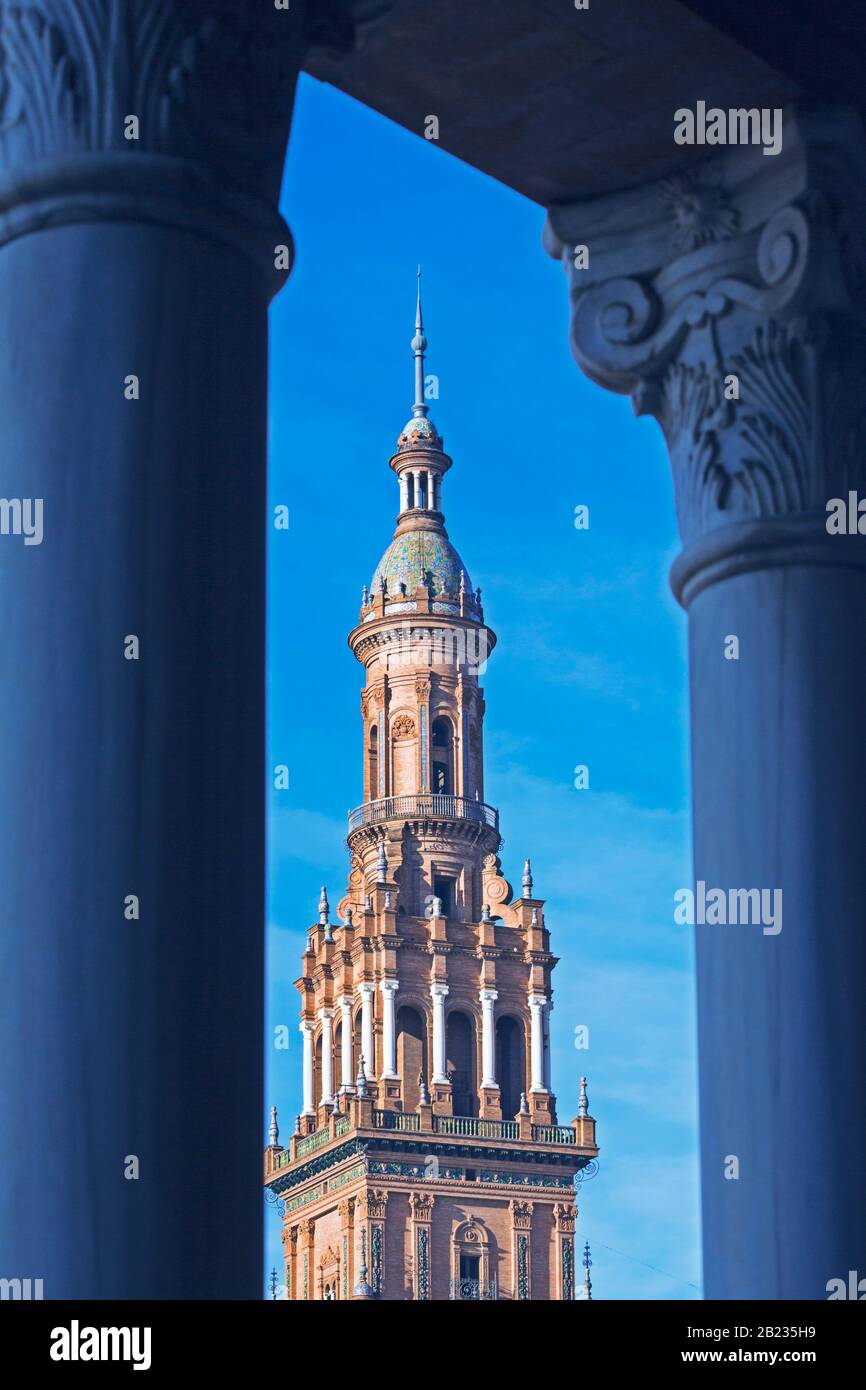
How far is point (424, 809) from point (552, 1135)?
14.7 metres

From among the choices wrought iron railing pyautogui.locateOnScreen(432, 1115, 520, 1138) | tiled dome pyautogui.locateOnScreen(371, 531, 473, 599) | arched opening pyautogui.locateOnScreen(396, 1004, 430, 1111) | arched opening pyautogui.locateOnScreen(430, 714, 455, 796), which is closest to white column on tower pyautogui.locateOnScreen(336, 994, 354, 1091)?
arched opening pyautogui.locateOnScreen(396, 1004, 430, 1111)

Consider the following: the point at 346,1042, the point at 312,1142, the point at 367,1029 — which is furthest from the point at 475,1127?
the point at 312,1142

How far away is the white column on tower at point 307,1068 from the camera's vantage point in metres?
112

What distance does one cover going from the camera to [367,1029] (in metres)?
108

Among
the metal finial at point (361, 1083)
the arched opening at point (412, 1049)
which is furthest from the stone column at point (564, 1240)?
the metal finial at point (361, 1083)

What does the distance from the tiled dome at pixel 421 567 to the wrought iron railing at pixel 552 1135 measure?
23.7 meters

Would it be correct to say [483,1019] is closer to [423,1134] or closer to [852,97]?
[423,1134]

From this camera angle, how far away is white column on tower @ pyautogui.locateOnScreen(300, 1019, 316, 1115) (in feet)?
366

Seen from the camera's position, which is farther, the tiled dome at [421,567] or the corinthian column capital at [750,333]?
the tiled dome at [421,567]

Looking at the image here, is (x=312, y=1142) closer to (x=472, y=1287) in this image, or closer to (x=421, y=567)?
(x=472, y=1287)

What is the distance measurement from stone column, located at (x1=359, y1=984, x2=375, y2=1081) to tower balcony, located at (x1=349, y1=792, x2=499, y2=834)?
728 cm

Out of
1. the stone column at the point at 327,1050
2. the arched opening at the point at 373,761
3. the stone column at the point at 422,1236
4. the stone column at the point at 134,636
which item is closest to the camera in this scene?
the stone column at the point at 134,636

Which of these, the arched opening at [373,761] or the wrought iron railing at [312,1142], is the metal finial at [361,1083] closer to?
the wrought iron railing at [312,1142]
